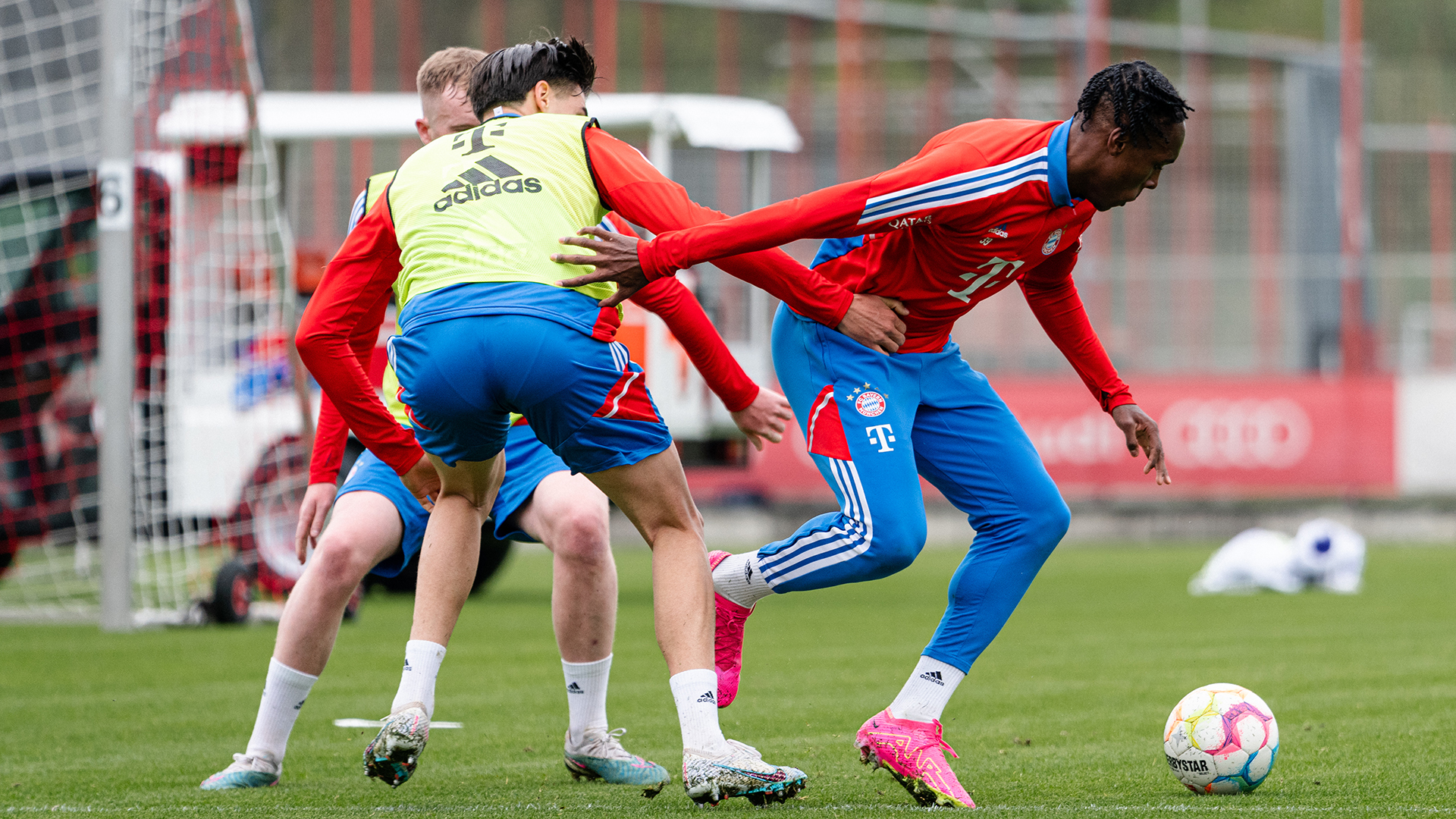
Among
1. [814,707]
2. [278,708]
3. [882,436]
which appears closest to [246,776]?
[278,708]

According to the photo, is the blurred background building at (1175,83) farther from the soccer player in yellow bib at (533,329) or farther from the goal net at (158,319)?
the soccer player in yellow bib at (533,329)

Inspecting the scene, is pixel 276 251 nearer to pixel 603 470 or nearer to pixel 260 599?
pixel 260 599

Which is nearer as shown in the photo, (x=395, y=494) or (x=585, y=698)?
(x=585, y=698)

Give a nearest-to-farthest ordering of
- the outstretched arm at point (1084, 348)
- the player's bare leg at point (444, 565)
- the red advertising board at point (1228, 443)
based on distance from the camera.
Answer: the player's bare leg at point (444, 565) < the outstretched arm at point (1084, 348) < the red advertising board at point (1228, 443)

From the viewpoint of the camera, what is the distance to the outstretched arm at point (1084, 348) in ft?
16.0

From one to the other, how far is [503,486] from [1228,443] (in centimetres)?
1570

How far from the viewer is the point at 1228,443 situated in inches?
761

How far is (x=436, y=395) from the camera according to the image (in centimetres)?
398

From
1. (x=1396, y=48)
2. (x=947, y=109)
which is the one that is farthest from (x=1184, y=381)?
(x=1396, y=48)

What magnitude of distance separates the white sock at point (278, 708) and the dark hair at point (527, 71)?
1.65 metres

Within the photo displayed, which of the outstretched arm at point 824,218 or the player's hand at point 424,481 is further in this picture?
the player's hand at point 424,481

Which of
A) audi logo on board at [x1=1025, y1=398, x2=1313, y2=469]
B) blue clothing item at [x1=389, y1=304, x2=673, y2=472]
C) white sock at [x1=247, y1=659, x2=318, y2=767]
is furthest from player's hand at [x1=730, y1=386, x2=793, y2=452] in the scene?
audi logo on board at [x1=1025, y1=398, x2=1313, y2=469]

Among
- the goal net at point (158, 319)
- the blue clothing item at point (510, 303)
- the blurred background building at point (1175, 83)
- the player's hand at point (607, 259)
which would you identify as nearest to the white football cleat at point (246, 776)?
the blue clothing item at point (510, 303)

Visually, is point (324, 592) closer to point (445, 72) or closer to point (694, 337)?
point (694, 337)
